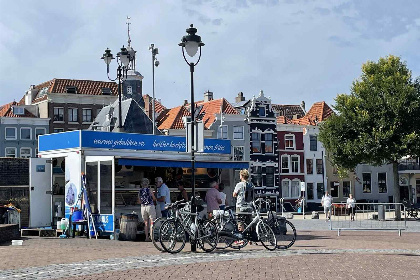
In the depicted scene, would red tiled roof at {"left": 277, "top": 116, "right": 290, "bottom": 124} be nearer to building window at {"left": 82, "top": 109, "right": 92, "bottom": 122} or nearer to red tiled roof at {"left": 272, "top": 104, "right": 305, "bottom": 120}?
red tiled roof at {"left": 272, "top": 104, "right": 305, "bottom": 120}

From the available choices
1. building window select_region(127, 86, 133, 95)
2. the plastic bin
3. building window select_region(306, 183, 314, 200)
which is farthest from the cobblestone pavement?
building window select_region(127, 86, 133, 95)

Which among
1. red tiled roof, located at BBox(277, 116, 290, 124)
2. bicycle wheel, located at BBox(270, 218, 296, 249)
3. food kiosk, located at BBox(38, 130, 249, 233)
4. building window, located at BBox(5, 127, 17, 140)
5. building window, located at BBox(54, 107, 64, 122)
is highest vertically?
building window, located at BBox(54, 107, 64, 122)

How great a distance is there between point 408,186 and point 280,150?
1554cm

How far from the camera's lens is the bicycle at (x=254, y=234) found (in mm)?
15273

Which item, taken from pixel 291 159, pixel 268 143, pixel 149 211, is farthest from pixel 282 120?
pixel 149 211

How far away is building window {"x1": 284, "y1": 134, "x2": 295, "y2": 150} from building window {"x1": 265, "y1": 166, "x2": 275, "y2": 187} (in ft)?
10.5

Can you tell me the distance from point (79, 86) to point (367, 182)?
105 ft

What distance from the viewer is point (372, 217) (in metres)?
27.3

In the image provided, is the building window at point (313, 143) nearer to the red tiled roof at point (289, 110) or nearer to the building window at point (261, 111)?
the red tiled roof at point (289, 110)

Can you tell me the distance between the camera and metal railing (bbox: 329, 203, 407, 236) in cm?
2556

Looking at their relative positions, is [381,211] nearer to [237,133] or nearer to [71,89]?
[237,133]

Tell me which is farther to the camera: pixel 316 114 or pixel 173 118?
pixel 316 114

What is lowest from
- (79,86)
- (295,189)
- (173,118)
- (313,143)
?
(295,189)

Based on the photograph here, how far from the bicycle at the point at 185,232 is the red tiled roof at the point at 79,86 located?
61.2m
